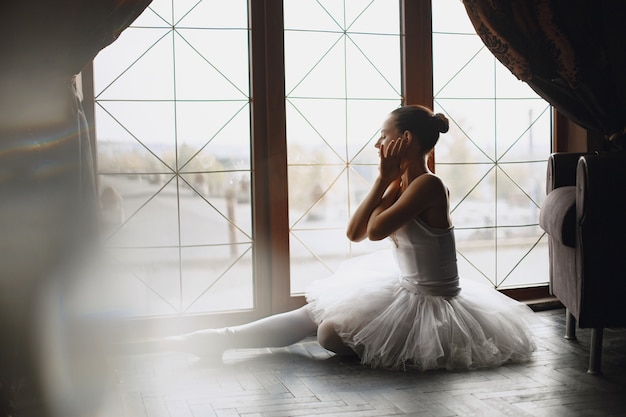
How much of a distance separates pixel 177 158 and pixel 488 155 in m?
1.72

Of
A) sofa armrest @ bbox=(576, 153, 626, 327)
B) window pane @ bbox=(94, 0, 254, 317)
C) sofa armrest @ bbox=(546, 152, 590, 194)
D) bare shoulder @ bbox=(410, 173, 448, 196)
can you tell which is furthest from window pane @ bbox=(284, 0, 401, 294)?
sofa armrest @ bbox=(576, 153, 626, 327)

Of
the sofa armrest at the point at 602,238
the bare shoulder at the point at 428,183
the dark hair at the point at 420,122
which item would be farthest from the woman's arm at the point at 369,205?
the sofa armrest at the point at 602,238

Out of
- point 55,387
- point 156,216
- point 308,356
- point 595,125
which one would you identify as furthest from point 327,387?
point 595,125

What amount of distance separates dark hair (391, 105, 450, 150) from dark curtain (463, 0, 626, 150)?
71 centimetres

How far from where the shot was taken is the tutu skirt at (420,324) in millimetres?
2953

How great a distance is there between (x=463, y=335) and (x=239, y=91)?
161 cm

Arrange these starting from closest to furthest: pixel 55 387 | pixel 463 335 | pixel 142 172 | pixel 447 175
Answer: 1. pixel 55 387
2. pixel 463 335
3. pixel 142 172
4. pixel 447 175

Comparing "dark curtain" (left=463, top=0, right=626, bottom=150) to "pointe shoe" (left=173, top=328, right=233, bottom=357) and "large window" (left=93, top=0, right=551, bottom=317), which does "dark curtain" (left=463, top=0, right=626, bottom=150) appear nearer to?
"large window" (left=93, top=0, right=551, bottom=317)

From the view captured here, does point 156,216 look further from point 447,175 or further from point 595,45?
point 595,45

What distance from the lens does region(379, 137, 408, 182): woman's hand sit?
311 centimetres

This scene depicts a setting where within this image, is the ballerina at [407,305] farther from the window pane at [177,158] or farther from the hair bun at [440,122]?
the window pane at [177,158]

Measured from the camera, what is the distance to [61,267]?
109 inches

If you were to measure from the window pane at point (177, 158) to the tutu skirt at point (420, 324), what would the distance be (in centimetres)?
67

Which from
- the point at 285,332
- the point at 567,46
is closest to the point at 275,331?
the point at 285,332
